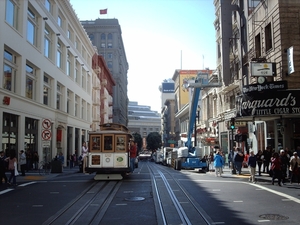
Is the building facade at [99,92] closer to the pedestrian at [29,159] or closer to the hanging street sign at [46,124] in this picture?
the pedestrian at [29,159]

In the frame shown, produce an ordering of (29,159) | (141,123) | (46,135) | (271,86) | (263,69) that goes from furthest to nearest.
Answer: (141,123)
(29,159)
(263,69)
(271,86)
(46,135)

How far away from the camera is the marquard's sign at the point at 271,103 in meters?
21.2

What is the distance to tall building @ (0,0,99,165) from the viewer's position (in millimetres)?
23609

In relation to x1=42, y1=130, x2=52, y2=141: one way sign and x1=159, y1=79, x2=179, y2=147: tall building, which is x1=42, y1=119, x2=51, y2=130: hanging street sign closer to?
x1=42, y1=130, x2=52, y2=141: one way sign

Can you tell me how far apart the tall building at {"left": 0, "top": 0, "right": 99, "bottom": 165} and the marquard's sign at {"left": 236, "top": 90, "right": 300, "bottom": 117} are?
12710 mm

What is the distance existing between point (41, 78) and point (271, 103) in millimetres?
19077

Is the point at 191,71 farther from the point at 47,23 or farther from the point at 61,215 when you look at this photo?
the point at 61,215

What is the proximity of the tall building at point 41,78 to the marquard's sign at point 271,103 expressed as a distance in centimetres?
1271

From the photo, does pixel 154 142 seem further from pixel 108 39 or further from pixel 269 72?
pixel 269 72

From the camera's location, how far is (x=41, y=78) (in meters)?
30.2

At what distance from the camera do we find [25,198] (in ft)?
42.4

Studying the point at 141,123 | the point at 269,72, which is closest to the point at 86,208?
the point at 269,72

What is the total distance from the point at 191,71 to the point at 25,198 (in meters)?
78.6

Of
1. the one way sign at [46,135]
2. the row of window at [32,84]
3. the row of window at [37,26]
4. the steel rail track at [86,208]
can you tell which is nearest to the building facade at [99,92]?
the row of window at [32,84]
